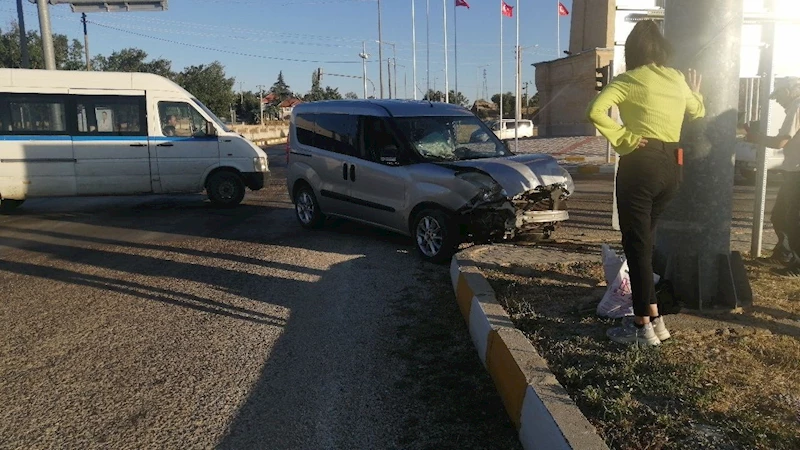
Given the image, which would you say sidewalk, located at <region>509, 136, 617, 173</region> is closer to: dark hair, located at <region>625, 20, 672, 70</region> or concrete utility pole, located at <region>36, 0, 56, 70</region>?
dark hair, located at <region>625, 20, 672, 70</region>

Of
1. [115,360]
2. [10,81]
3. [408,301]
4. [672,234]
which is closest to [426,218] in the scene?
[408,301]

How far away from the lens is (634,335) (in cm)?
397

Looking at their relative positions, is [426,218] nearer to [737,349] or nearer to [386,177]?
[386,177]

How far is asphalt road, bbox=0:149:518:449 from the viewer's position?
364 centimetres

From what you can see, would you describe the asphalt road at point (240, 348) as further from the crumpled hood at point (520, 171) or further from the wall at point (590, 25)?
the wall at point (590, 25)

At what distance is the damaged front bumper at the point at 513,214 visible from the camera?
738 centimetres

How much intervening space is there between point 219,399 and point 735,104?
3944mm

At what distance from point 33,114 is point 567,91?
34539 mm

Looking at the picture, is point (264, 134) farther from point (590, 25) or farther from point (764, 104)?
point (764, 104)

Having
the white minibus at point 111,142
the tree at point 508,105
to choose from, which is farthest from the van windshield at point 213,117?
the tree at point 508,105

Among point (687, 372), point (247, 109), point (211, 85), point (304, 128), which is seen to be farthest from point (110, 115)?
point (247, 109)

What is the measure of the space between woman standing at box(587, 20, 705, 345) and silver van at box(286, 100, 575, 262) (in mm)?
3461

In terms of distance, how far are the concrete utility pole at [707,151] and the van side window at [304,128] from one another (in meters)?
6.42

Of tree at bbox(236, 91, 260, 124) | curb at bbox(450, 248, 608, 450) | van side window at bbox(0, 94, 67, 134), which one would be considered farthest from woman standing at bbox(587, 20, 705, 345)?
tree at bbox(236, 91, 260, 124)
